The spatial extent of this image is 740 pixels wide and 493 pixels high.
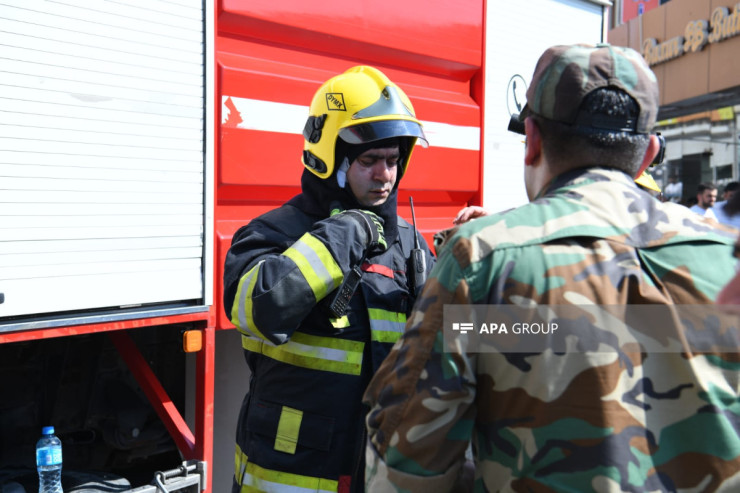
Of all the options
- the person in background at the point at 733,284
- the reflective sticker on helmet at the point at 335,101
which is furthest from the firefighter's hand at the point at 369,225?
the person in background at the point at 733,284

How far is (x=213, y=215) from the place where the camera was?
2.59 m

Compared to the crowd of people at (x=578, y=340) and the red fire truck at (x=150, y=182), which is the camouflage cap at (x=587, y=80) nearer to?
the crowd of people at (x=578, y=340)

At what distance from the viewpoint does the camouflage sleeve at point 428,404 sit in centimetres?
99

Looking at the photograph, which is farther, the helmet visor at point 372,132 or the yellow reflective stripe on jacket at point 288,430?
the helmet visor at point 372,132

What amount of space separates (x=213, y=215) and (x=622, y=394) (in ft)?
6.30

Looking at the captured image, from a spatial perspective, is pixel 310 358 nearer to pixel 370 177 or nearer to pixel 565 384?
pixel 370 177

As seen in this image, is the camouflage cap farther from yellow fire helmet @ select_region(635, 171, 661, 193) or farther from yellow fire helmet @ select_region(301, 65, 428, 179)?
yellow fire helmet @ select_region(635, 171, 661, 193)

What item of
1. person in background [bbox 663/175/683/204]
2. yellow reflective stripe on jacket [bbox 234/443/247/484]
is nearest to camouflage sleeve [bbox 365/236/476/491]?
A: yellow reflective stripe on jacket [bbox 234/443/247/484]

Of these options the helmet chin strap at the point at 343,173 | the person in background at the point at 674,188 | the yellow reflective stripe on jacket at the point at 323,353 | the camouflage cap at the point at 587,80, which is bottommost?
the yellow reflective stripe on jacket at the point at 323,353

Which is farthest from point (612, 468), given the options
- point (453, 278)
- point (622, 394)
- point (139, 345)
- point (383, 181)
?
point (139, 345)

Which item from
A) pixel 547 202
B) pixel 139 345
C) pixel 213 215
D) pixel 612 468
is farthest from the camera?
A: pixel 139 345

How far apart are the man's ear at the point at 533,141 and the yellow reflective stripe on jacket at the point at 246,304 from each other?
0.82 m

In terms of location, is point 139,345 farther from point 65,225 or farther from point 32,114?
point 32,114
